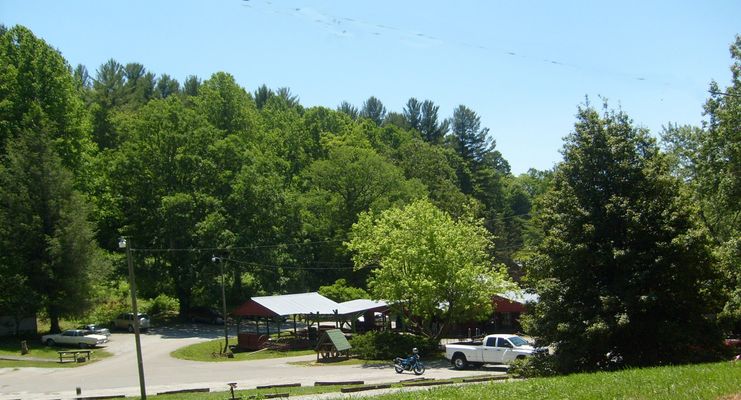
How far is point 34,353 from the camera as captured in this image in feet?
136

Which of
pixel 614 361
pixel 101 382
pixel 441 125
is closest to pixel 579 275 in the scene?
pixel 614 361

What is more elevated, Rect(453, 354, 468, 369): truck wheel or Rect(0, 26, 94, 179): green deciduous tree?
Rect(0, 26, 94, 179): green deciduous tree

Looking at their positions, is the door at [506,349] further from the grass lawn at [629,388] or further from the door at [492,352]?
the grass lawn at [629,388]

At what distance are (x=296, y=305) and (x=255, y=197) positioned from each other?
720 inches

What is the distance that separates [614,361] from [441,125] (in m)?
99.6

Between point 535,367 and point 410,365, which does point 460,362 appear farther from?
point 535,367

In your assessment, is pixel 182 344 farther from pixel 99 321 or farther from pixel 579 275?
pixel 579 275

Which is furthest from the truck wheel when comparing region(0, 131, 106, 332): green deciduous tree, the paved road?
region(0, 131, 106, 332): green deciduous tree

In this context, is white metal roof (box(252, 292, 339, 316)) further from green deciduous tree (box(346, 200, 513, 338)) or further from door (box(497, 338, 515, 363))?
door (box(497, 338, 515, 363))

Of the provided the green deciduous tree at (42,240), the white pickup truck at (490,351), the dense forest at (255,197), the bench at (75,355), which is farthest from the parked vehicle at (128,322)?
the white pickup truck at (490,351)

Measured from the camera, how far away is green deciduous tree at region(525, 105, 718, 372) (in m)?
22.6

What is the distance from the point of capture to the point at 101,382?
30750mm

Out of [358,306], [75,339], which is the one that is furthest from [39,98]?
[358,306]

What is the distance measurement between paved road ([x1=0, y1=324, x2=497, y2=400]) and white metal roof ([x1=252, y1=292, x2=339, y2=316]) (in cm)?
453
